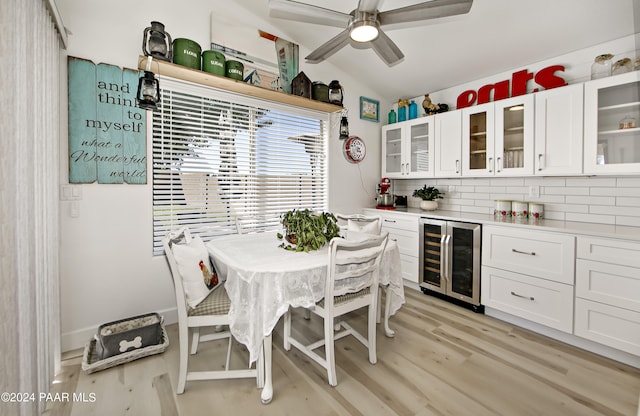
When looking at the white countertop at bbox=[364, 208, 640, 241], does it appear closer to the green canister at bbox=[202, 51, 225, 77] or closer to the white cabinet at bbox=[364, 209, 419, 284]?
the white cabinet at bbox=[364, 209, 419, 284]

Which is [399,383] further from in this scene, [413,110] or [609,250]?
[413,110]

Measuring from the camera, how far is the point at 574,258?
228 centimetres

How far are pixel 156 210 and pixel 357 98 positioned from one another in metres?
2.80

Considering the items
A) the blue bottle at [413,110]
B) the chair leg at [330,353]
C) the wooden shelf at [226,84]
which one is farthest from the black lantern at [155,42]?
the blue bottle at [413,110]

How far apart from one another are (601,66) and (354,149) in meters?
2.42

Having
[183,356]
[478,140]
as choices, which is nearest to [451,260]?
[478,140]

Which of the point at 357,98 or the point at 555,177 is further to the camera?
the point at 357,98

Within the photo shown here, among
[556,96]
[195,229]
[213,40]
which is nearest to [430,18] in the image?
[556,96]

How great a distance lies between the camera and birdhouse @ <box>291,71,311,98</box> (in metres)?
3.05

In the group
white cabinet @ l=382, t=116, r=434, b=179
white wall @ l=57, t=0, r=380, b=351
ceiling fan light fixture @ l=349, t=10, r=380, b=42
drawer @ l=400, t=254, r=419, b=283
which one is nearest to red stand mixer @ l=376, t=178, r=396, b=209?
white cabinet @ l=382, t=116, r=434, b=179

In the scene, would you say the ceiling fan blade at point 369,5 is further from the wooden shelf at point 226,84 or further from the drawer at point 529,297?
the drawer at point 529,297

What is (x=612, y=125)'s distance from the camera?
2320 mm

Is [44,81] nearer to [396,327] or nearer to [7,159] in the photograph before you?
[7,159]

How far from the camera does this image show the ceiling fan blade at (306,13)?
1766mm
